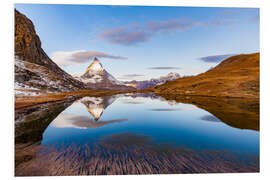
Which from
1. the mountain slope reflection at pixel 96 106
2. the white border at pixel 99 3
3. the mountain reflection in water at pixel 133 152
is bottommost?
the mountain reflection in water at pixel 133 152

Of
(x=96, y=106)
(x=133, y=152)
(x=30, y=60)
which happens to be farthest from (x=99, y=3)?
(x=30, y=60)

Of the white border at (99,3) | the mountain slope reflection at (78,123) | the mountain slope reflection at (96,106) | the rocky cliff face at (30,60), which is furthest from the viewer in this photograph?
the rocky cliff face at (30,60)

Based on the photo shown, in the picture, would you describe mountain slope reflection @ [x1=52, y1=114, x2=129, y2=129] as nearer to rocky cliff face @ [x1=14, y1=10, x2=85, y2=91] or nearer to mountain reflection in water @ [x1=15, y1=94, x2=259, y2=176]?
mountain reflection in water @ [x1=15, y1=94, x2=259, y2=176]

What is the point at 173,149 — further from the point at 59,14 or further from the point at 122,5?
the point at 59,14

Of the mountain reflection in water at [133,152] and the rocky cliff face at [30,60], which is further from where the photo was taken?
the rocky cliff face at [30,60]

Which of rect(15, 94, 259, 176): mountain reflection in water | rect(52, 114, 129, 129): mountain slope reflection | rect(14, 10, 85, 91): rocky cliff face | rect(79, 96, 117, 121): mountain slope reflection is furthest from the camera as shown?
rect(14, 10, 85, 91): rocky cliff face

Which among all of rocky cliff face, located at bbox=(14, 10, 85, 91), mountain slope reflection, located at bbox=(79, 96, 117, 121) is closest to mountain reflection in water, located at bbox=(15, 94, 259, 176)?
mountain slope reflection, located at bbox=(79, 96, 117, 121)

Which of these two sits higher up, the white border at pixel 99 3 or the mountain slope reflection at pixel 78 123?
the white border at pixel 99 3

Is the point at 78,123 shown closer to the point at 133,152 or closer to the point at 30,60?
the point at 133,152

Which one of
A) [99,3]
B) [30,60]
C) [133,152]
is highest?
[30,60]

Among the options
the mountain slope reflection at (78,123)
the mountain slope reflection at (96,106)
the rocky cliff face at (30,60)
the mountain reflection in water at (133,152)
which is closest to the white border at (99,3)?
the mountain reflection in water at (133,152)

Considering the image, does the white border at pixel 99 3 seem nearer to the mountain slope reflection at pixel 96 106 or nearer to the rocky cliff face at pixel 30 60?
the mountain slope reflection at pixel 96 106

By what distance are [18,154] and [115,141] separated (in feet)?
20.9
